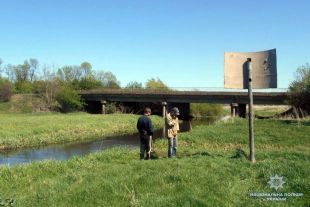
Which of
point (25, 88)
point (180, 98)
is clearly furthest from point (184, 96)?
point (25, 88)

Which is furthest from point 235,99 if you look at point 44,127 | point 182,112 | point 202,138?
point 202,138

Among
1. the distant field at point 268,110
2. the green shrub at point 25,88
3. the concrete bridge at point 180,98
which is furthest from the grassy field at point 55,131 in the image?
the green shrub at point 25,88

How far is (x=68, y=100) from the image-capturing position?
79125mm

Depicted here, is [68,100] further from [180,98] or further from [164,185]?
[164,185]

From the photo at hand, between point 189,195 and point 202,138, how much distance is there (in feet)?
61.5

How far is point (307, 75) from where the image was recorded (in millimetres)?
44406

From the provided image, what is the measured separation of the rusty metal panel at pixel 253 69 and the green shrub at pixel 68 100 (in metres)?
68.5

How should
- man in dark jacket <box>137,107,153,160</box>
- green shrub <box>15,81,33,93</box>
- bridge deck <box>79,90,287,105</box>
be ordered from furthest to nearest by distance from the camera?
green shrub <box>15,81,33,93</box> → bridge deck <box>79,90,287,105</box> → man in dark jacket <box>137,107,153,160</box>

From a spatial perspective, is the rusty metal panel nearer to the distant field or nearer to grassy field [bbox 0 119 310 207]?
grassy field [bbox 0 119 310 207]

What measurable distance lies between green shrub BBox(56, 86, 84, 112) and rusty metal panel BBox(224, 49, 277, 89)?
68477 mm

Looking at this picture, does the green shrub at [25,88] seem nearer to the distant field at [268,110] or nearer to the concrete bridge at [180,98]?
the concrete bridge at [180,98]

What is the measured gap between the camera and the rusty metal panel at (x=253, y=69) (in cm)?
1259

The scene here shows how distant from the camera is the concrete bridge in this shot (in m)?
60.4

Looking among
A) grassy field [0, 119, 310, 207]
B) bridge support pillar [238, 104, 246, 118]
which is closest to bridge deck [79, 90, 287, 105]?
bridge support pillar [238, 104, 246, 118]
